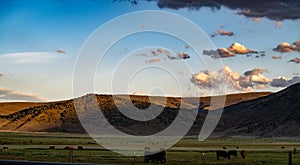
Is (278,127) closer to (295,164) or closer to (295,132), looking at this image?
(295,132)

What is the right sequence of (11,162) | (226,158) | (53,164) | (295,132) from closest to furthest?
1. (53,164)
2. (11,162)
3. (226,158)
4. (295,132)

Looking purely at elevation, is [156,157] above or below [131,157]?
above

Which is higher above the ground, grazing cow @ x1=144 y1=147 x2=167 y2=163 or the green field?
grazing cow @ x1=144 y1=147 x2=167 y2=163

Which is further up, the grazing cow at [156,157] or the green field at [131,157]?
the grazing cow at [156,157]

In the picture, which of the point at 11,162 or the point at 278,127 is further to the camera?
the point at 278,127

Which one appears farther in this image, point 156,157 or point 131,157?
point 131,157

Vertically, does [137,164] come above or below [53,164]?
below

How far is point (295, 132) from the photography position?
185375 mm

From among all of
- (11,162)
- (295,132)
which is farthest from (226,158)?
(295,132)

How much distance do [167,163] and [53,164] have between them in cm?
3118

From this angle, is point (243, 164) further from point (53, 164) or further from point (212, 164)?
point (53, 164)

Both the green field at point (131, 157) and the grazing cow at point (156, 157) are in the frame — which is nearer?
the grazing cow at point (156, 157)

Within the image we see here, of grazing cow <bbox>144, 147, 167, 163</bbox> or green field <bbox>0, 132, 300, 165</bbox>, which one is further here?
green field <bbox>0, 132, 300, 165</bbox>

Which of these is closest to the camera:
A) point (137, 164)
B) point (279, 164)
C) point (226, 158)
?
point (137, 164)
